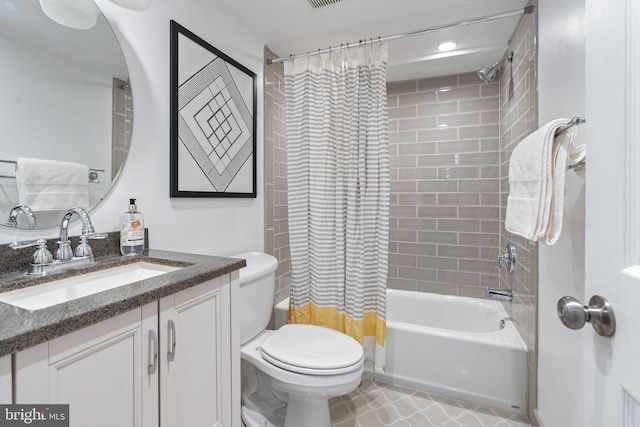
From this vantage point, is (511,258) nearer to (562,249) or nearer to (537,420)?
(562,249)

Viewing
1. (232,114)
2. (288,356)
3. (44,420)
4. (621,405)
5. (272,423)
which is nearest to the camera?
(621,405)

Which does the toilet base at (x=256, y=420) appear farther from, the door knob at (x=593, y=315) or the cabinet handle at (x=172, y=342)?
the door knob at (x=593, y=315)

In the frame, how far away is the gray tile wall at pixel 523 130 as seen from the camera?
159 cm

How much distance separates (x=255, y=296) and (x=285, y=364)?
1.19 feet

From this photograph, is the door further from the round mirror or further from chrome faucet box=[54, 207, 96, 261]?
the round mirror

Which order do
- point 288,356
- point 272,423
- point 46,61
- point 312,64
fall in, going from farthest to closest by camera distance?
point 312,64 < point 272,423 < point 288,356 < point 46,61

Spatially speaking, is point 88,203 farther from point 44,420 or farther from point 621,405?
point 621,405

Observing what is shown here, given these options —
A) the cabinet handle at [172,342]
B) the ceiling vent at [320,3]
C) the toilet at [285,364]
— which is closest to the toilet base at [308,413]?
the toilet at [285,364]

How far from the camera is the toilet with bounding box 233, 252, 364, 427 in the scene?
1303 millimetres

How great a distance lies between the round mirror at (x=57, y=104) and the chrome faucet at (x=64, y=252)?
0.27 ft

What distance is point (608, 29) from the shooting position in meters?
0.52

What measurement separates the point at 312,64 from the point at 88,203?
4.88 ft

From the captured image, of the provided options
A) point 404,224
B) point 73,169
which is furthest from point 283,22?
point 404,224
